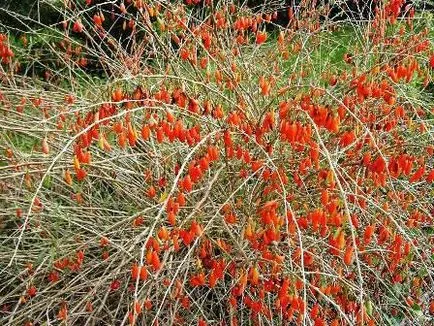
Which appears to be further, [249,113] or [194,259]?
[249,113]

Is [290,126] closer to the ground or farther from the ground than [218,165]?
farther from the ground

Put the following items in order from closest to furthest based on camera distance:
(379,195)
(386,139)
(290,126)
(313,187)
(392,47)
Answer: (290,126) → (313,187) → (379,195) → (386,139) → (392,47)

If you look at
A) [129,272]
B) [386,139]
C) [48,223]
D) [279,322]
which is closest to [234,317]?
[279,322]

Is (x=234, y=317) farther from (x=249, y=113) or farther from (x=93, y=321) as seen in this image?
(x=249, y=113)

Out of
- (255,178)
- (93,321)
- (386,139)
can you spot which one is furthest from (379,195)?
(93,321)

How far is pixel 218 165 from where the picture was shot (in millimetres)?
2965

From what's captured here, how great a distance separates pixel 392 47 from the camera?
3.90 m

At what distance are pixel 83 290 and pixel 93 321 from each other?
0.34 metres

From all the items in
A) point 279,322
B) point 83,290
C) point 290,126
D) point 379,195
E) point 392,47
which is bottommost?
point 83,290

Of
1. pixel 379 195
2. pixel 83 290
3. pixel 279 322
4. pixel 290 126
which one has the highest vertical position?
pixel 290 126

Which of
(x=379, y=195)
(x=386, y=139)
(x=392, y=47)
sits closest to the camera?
(x=379, y=195)

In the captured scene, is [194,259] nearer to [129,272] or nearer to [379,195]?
[129,272]

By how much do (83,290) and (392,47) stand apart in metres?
2.19

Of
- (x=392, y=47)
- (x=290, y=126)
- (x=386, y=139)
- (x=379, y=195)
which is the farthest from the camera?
(x=392, y=47)
